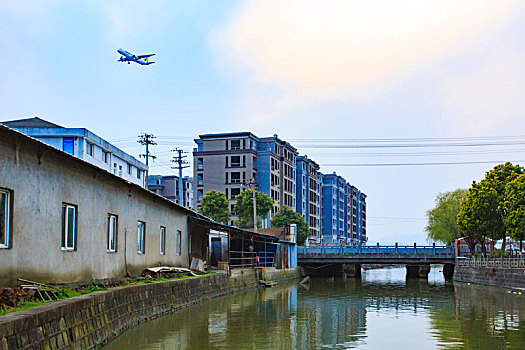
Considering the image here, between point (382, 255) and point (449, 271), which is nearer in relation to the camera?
point (382, 255)

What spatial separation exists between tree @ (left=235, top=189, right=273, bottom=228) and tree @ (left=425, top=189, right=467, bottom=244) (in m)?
20.2

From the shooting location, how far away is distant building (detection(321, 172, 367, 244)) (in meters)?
126

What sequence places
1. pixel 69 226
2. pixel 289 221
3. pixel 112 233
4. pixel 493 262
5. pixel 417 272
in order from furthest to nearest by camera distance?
pixel 289 221 → pixel 417 272 → pixel 493 262 → pixel 112 233 → pixel 69 226

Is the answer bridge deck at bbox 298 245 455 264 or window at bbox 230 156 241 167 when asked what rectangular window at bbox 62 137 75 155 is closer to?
bridge deck at bbox 298 245 455 264

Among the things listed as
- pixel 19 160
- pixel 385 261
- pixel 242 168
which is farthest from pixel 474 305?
pixel 242 168

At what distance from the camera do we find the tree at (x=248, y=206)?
245 ft

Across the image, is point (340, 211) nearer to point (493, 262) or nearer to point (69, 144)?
point (493, 262)

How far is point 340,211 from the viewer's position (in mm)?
135750

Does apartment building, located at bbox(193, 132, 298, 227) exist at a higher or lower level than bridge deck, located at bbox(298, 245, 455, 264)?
higher

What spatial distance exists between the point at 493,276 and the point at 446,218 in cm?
2911

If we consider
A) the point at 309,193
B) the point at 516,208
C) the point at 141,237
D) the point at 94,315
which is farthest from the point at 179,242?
the point at 309,193

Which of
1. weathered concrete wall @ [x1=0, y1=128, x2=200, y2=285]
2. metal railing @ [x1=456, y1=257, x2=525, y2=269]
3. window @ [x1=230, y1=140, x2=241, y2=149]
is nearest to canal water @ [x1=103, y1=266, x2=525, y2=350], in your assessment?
weathered concrete wall @ [x1=0, y1=128, x2=200, y2=285]

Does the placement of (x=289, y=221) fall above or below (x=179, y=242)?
above

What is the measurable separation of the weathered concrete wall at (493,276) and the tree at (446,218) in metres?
16.9
